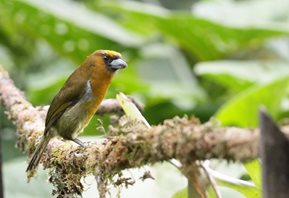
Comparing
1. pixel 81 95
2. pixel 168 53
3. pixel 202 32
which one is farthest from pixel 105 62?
pixel 168 53

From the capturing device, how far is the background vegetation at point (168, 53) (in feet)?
13.1

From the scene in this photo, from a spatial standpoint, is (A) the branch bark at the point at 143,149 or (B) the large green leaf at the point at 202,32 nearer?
(A) the branch bark at the point at 143,149

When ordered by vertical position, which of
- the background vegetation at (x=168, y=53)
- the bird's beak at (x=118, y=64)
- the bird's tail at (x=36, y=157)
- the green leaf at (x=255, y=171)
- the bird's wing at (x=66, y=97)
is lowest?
the background vegetation at (x=168, y=53)

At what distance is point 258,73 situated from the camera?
425cm

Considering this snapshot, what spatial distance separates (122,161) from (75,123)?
0.79 m

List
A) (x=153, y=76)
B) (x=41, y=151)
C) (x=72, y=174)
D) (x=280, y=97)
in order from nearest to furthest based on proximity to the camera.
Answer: (x=72, y=174) < (x=41, y=151) < (x=280, y=97) < (x=153, y=76)

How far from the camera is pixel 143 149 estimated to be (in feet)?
3.50

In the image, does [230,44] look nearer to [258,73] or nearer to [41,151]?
[258,73]

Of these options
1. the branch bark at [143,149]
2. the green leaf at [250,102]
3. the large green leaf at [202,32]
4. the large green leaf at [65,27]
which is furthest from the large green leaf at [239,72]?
the branch bark at [143,149]

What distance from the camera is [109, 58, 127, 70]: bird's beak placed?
1.68 meters

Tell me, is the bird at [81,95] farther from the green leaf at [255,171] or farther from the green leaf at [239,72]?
the green leaf at [239,72]

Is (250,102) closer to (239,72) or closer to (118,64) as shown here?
(239,72)

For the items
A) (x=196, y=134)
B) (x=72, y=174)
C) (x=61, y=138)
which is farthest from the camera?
(x=61, y=138)

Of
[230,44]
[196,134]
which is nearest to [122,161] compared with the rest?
[196,134]
